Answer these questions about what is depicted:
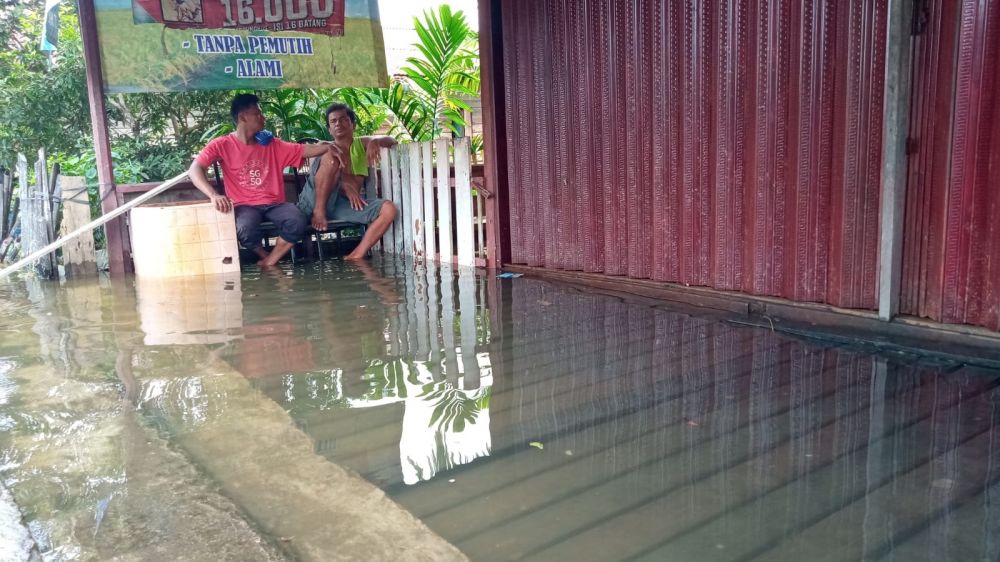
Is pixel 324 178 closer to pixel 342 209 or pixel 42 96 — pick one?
pixel 342 209

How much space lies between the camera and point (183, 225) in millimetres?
7387

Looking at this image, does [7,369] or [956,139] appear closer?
[956,139]

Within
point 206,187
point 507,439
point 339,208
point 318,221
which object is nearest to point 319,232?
point 318,221

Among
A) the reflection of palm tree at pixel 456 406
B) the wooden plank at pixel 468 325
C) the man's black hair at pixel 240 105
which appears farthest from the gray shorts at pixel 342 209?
the reflection of palm tree at pixel 456 406

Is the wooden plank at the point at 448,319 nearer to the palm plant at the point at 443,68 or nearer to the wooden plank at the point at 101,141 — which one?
the palm plant at the point at 443,68

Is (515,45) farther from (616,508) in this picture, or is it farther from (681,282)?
(616,508)

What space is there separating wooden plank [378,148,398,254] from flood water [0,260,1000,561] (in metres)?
3.60

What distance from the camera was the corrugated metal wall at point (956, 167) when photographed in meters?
3.72

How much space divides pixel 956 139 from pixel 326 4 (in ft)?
20.6

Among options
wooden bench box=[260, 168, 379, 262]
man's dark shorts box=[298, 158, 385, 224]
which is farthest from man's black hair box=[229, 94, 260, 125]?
wooden bench box=[260, 168, 379, 262]

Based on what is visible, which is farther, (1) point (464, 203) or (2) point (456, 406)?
(1) point (464, 203)

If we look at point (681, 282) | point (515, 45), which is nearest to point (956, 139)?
point (681, 282)

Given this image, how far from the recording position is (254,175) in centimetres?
792

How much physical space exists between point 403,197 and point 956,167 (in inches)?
215
